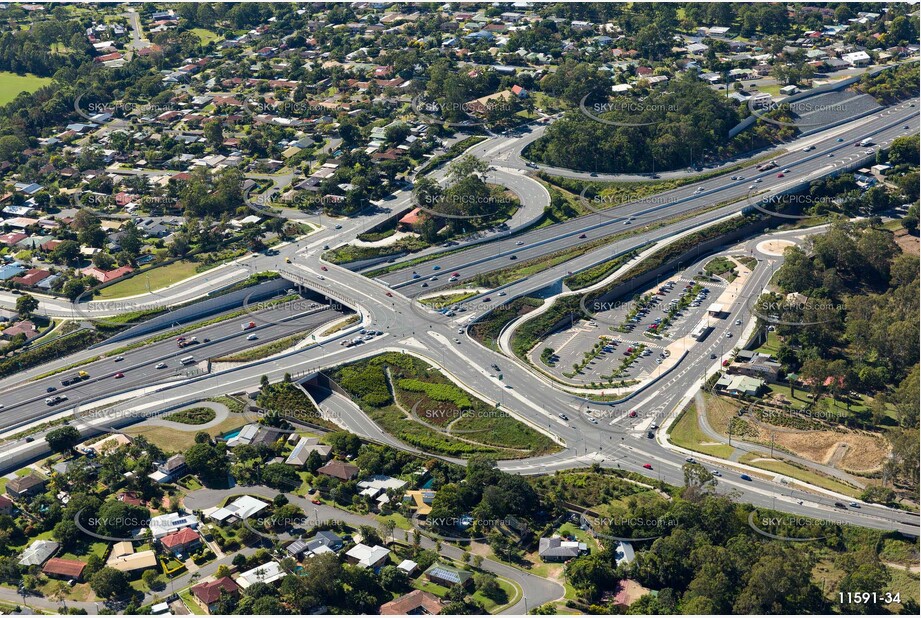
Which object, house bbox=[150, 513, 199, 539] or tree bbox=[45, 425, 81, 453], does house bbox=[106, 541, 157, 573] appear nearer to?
Answer: house bbox=[150, 513, 199, 539]

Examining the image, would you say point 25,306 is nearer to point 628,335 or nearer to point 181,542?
point 181,542

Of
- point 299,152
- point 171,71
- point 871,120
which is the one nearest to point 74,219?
point 299,152

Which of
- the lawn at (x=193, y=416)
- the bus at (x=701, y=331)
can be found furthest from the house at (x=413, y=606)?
the bus at (x=701, y=331)

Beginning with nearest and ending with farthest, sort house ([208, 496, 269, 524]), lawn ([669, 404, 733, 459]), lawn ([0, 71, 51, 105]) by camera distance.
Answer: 1. house ([208, 496, 269, 524])
2. lawn ([669, 404, 733, 459])
3. lawn ([0, 71, 51, 105])

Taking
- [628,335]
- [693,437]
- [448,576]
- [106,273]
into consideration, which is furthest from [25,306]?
[693,437]

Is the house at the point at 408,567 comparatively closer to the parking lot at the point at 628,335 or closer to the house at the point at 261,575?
the house at the point at 261,575

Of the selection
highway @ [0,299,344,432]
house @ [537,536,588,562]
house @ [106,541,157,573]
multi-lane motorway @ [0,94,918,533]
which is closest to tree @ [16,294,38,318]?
highway @ [0,299,344,432]

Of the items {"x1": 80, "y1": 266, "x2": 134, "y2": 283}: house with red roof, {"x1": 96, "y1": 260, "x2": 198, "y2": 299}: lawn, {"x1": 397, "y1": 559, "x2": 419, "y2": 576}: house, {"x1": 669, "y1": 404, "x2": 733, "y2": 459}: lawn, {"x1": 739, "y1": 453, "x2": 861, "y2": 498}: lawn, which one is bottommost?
{"x1": 739, "y1": 453, "x2": 861, "y2": 498}: lawn
